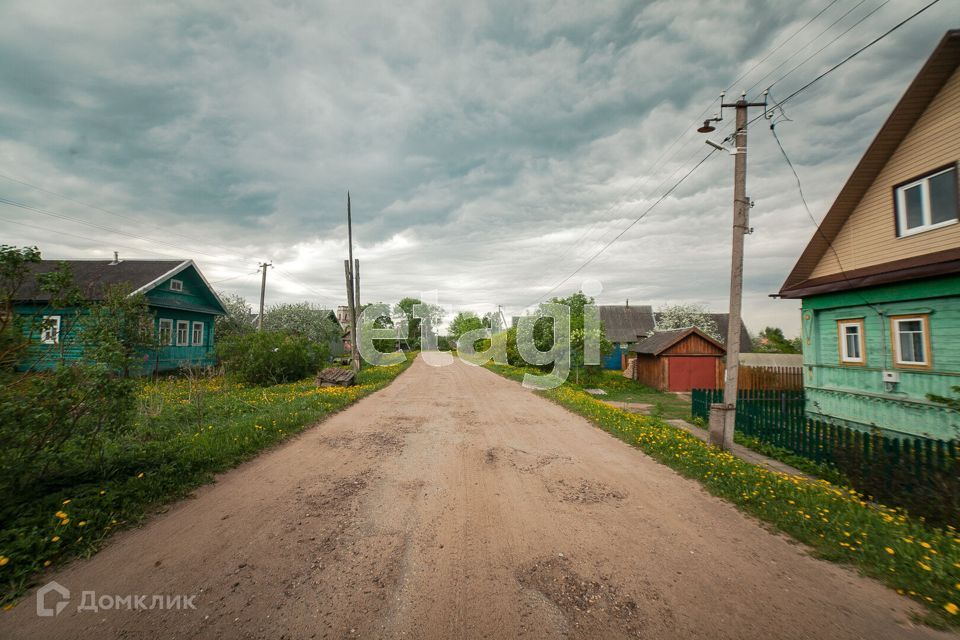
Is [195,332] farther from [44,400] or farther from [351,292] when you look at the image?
[44,400]

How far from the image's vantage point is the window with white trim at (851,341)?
10555 mm

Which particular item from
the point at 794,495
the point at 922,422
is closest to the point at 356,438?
the point at 794,495

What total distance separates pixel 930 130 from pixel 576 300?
59.2 feet

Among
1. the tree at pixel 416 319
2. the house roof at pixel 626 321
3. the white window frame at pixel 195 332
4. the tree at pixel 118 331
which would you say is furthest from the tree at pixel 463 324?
the tree at pixel 118 331

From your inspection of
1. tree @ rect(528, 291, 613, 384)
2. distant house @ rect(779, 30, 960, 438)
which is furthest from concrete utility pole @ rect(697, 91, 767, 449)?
tree @ rect(528, 291, 613, 384)

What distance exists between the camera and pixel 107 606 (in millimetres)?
3070

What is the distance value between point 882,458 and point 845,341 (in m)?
5.98

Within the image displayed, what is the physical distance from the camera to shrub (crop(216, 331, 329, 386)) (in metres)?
18.7

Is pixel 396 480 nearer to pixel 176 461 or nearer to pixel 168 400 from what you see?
pixel 176 461

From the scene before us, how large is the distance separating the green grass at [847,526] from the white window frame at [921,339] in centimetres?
507

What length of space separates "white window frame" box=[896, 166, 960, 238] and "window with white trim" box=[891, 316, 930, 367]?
83.1 inches

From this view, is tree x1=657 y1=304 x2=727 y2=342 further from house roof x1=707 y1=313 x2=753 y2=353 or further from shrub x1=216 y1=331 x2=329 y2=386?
shrub x1=216 y1=331 x2=329 y2=386

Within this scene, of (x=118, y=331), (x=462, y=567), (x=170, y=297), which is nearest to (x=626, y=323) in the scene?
(x=170, y=297)

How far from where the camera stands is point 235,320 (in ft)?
Answer: 103
